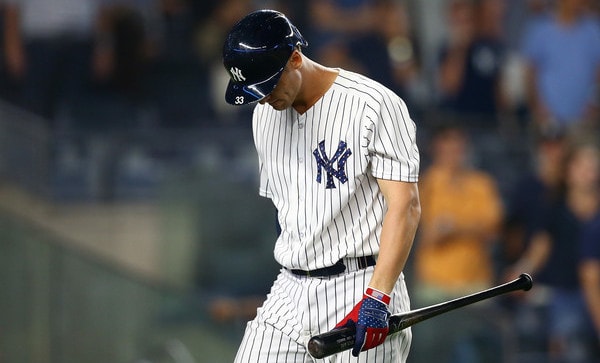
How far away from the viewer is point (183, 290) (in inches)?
293

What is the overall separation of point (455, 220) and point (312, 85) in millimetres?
4040

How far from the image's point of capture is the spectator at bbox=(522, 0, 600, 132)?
368 inches

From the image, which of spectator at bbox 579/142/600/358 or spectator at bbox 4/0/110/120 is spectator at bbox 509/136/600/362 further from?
spectator at bbox 4/0/110/120

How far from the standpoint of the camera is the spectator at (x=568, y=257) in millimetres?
8195

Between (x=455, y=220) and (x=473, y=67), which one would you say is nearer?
(x=455, y=220)

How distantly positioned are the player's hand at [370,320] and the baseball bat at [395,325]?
28mm

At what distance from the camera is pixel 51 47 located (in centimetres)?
898

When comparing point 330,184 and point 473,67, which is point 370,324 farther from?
point 473,67

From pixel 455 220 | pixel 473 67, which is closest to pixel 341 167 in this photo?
pixel 455 220

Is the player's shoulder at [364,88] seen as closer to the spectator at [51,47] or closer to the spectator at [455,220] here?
the spectator at [455,220]

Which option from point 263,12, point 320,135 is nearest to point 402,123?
point 320,135

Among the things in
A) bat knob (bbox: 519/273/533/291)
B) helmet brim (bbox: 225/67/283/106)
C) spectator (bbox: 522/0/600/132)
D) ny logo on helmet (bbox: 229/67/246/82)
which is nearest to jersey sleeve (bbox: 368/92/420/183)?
helmet brim (bbox: 225/67/283/106)

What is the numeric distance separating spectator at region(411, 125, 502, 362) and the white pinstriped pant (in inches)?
142

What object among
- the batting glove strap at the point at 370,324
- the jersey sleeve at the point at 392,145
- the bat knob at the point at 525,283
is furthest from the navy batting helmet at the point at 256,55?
the bat knob at the point at 525,283
